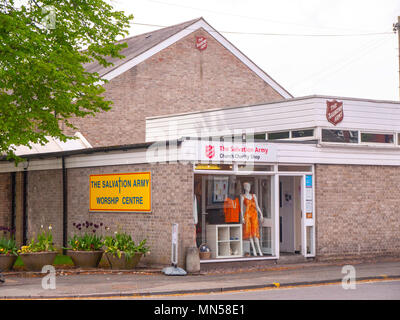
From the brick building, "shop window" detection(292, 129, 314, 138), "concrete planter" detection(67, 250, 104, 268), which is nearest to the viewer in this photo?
the brick building

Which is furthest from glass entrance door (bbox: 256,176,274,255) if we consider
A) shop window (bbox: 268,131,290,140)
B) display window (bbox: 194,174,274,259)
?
shop window (bbox: 268,131,290,140)

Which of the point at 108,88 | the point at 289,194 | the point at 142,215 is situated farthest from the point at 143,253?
the point at 108,88

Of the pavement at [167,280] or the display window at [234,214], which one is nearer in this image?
the pavement at [167,280]

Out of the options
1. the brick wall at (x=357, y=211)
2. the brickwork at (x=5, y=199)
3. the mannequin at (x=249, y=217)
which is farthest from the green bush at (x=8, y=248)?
the brick wall at (x=357, y=211)

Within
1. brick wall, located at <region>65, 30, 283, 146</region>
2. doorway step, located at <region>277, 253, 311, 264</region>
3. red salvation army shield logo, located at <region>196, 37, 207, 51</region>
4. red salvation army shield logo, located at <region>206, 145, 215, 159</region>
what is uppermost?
red salvation army shield logo, located at <region>196, 37, 207, 51</region>

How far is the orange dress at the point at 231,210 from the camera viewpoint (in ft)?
66.2

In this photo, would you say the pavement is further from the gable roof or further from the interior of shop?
the gable roof

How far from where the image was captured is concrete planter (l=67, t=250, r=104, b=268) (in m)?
19.4

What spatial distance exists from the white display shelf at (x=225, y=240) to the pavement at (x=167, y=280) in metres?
0.94

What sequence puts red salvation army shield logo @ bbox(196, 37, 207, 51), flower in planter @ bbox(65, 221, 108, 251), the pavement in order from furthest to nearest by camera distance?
red salvation army shield logo @ bbox(196, 37, 207, 51) < flower in planter @ bbox(65, 221, 108, 251) < the pavement

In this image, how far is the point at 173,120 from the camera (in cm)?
2714

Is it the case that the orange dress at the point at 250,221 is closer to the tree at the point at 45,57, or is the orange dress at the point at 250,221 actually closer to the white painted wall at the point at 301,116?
the white painted wall at the point at 301,116

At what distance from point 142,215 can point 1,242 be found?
12.8 feet
